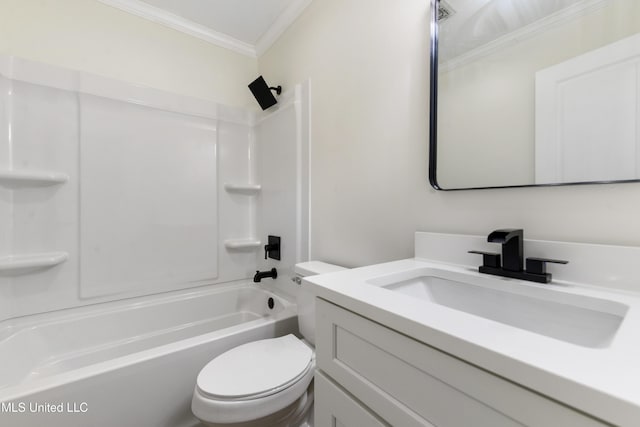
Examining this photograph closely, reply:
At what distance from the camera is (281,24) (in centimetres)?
185

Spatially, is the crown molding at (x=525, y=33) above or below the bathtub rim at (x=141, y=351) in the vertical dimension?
above

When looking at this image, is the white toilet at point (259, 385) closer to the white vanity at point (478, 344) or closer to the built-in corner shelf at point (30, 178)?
the white vanity at point (478, 344)

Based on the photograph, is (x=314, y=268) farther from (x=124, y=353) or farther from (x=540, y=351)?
(x=124, y=353)

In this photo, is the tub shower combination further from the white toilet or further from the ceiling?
the ceiling

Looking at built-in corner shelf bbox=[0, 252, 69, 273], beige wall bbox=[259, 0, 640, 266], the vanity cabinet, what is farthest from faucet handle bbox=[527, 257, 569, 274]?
built-in corner shelf bbox=[0, 252, 69, 273]

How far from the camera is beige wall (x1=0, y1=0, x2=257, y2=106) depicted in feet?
4.81

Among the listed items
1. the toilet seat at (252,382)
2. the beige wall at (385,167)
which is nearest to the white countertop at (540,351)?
the beige wall at (385,167)

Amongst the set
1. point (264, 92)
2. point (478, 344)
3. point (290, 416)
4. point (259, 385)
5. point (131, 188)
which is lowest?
point (290, 416)

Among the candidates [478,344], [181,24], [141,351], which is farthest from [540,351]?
[181,24]

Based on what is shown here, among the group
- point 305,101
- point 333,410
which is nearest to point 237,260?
point 305,101

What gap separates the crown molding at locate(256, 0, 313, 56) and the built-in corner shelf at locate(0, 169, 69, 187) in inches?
63.1

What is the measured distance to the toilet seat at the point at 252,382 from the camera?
0.90 metres

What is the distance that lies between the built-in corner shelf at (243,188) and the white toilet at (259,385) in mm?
1106

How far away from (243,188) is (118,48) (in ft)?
3.82
